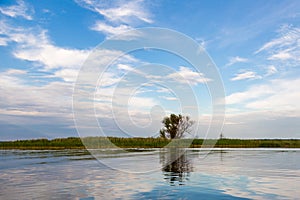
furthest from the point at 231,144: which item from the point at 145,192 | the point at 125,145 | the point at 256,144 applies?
the point at 145,192

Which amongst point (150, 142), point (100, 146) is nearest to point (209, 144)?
point (150, 142)

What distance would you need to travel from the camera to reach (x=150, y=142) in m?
60.2

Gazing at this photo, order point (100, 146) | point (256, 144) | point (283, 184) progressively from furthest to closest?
1. point (256, 144)
2. point (100, 146)
3. point (283, 184)

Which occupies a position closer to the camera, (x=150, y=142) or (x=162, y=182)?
(x=162, y=182)

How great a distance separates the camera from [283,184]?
13523 mm

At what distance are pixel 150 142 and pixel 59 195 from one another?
4948 centimetres

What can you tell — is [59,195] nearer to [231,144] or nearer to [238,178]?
[238,178]

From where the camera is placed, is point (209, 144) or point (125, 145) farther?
point (209, 144)

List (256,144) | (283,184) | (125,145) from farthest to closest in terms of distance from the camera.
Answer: (256,144) < (125,145) < (283,184)

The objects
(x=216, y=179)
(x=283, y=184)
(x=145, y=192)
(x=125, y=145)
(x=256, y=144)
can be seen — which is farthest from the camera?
(x=256, y=144)

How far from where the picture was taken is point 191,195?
434 inches

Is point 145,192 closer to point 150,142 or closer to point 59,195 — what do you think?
point 59,195

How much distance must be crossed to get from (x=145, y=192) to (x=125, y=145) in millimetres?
48429

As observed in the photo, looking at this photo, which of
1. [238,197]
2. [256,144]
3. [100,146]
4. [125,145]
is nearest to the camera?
[238,197]
